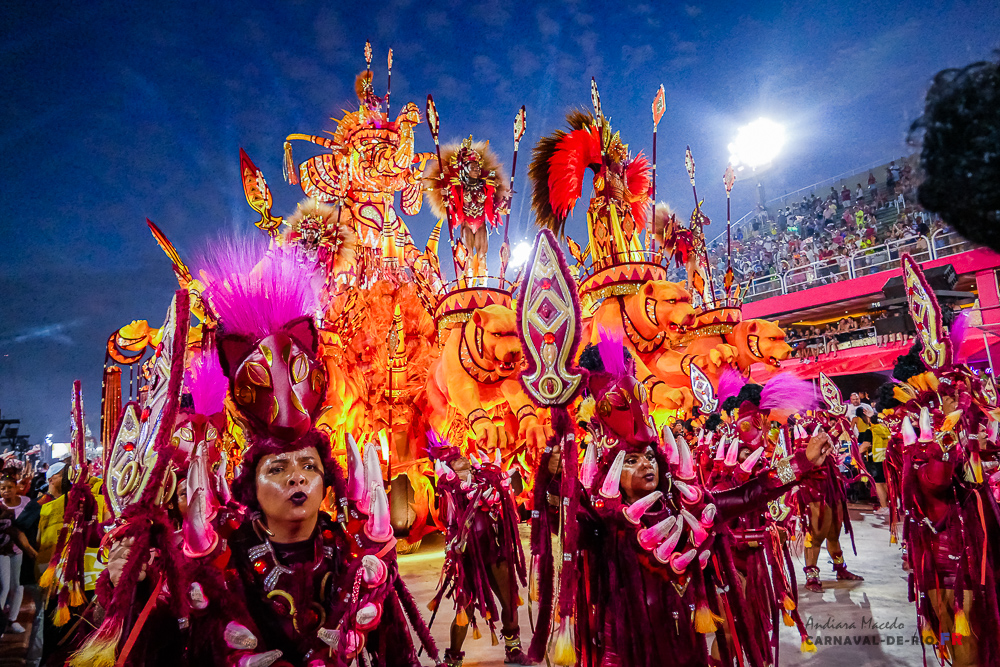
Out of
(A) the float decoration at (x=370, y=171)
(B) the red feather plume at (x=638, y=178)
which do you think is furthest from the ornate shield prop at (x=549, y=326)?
(A) the float decoration at (x=370, y=171)

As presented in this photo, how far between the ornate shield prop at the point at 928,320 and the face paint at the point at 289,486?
3.89 m

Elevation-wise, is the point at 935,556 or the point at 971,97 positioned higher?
the point at 971,97

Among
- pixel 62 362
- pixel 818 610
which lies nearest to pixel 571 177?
pixel 818 610

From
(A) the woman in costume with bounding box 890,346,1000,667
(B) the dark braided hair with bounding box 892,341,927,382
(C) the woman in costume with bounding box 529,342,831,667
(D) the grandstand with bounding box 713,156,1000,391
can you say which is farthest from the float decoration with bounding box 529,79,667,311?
(C) the woman in costume with bounding box 529,342,831,667

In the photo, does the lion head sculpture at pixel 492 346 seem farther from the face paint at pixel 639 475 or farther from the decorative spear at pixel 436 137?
the face paint at pixel 639 475

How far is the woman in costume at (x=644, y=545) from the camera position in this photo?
2.58 m

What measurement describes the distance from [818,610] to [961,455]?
2.31m

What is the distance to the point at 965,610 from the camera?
3275mm

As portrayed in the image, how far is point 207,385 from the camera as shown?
3.15 meters

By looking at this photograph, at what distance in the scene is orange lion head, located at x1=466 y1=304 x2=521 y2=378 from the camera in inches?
336

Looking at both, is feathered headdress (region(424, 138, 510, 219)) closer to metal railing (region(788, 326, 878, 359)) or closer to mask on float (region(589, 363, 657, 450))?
mask on float (region(589, 363, 657, 450))

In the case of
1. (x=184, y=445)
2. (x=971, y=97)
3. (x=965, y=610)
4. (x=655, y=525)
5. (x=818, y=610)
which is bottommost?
(x=818, y=610)

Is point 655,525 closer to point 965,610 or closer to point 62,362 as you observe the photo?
point 965,610

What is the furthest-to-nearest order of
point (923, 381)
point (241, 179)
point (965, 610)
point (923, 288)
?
point (241, 179) < point (923, 381) < point (923, 288) < point (965, 610)
